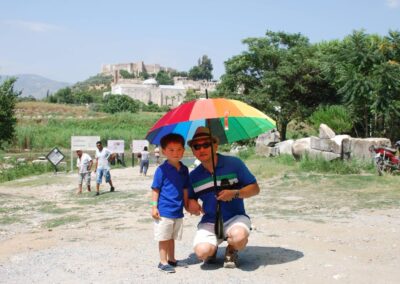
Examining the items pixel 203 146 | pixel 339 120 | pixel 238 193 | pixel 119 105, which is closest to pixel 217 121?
pixel 203 146

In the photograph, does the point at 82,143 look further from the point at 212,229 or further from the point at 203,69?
the point at 203,69

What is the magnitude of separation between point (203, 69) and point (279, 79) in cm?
15675

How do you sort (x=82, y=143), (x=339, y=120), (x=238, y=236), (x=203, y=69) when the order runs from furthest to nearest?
(x=203, y=69) → (x=82, y=143) → (x=339, y=120) → (x=238, y=236)

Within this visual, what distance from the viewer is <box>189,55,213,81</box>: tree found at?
599ft

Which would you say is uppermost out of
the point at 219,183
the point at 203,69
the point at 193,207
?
the point at 203,69

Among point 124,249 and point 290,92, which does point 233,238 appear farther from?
point 290,92

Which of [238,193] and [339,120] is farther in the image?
[339,120]

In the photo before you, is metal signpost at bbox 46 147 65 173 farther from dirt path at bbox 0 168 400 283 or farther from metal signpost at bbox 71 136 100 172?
dirt path at bbox 0 168 400 283

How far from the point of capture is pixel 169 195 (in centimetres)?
544

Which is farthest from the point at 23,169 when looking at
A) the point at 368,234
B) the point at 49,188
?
the point at 368,234

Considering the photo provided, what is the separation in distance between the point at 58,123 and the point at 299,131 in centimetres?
4313

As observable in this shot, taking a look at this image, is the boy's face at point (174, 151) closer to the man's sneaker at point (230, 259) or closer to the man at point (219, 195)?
the man at point (219, 195)

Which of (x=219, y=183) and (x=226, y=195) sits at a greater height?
(x=219, y=183)

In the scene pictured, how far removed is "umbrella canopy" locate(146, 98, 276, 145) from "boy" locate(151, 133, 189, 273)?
16 cm
